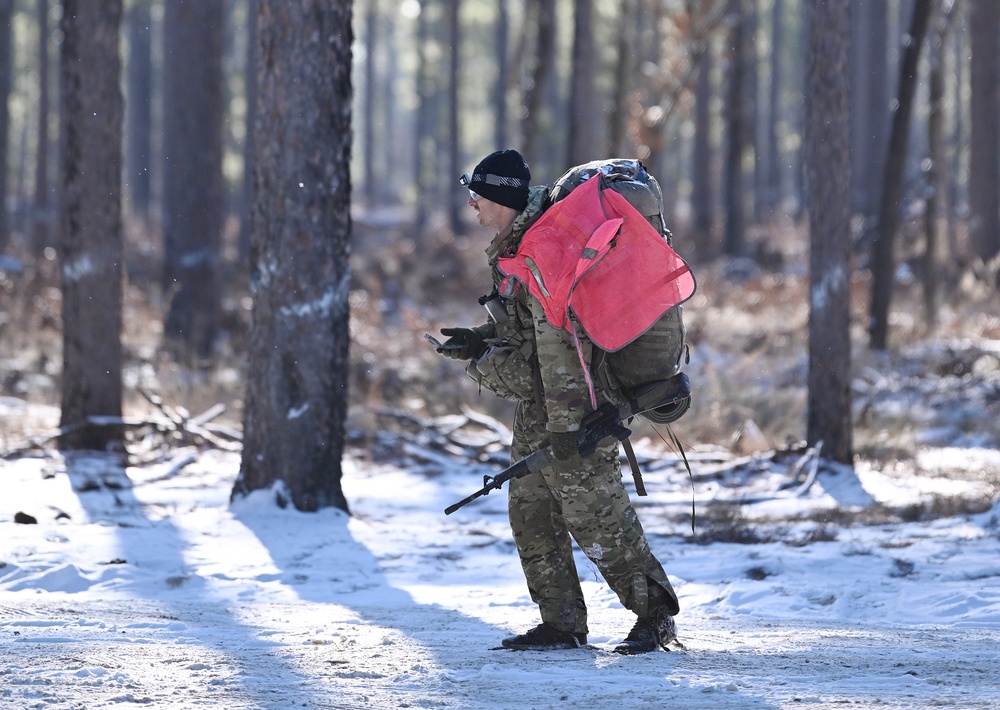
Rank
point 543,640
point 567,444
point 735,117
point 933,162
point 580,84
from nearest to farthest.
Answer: point 567,444, point 543,640, point 933,162, point 580,84, point 735,117

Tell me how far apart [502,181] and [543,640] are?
1.69 m

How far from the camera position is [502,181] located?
13.4 feet

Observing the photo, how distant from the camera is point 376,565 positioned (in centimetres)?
602

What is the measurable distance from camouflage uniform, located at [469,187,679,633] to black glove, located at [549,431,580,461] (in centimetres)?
3

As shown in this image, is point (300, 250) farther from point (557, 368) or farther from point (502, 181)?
point (557, 368)

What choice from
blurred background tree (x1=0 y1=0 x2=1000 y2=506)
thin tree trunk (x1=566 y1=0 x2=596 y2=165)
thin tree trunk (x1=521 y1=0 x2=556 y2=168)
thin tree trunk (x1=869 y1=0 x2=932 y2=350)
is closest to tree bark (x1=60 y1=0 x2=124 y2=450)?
blurred background tree (x1=0 y1=0 x2=1000 y2=506)

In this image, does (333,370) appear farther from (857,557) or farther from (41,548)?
(857,557)

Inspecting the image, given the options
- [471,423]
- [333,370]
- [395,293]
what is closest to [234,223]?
[395,293]

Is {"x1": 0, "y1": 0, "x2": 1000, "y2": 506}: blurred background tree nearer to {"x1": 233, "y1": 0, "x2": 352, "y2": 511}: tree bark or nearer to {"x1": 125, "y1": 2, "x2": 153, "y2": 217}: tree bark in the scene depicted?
{"x1": 233, "y1": 0, "x2": 352, "y2": 511}: tree bark

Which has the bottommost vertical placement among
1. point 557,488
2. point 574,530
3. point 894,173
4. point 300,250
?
point 574,530

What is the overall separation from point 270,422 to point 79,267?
90.2 inches

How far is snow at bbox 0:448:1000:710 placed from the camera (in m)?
3.53

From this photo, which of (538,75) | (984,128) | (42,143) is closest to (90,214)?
(538,75)

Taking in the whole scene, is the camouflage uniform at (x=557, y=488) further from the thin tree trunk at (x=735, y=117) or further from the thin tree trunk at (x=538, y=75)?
the thin tree trunk at (x=735, y=117)
